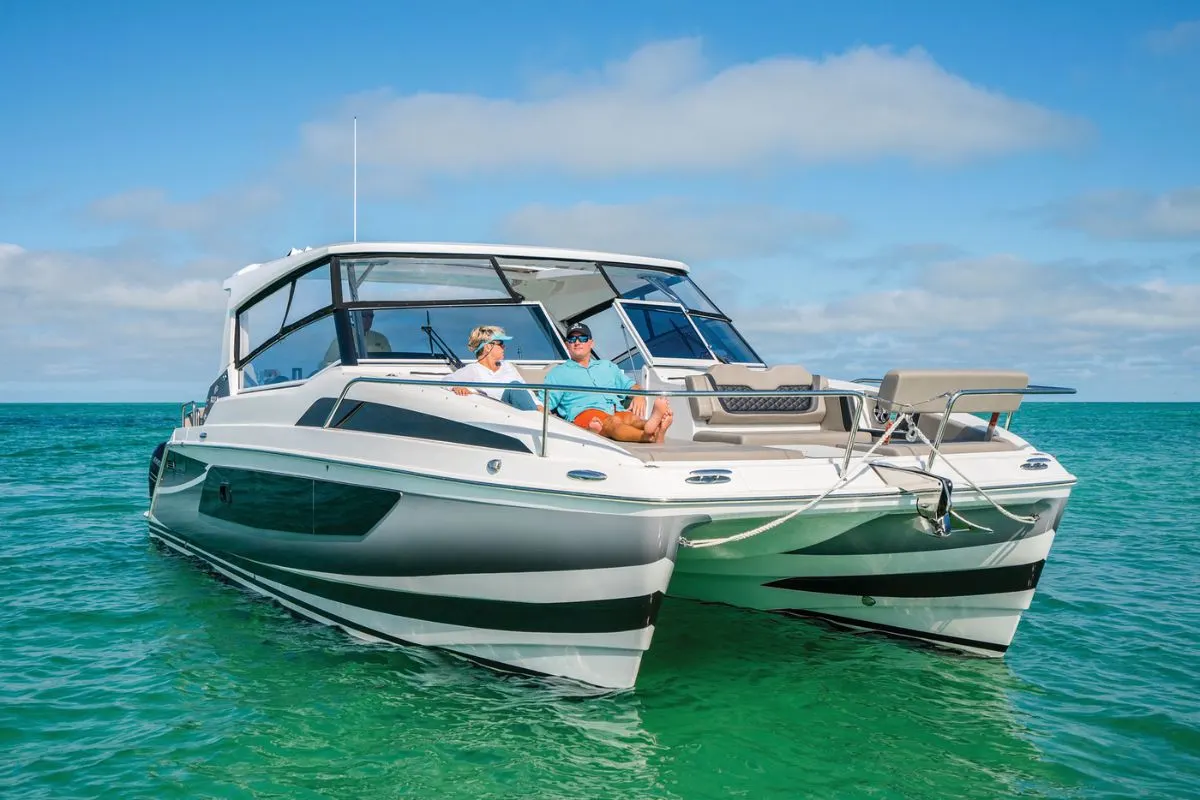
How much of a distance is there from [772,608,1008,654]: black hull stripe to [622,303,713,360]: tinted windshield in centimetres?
218

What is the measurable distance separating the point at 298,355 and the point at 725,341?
3.47 meters

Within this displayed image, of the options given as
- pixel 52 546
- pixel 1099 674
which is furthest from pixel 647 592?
pixel 52 546

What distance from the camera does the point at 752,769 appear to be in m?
4.41

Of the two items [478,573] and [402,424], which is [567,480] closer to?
[478,573]

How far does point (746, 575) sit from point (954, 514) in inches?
63.3

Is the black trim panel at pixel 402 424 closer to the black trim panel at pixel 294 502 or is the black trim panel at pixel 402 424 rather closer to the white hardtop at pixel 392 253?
the black trim panel at pixel 294 502

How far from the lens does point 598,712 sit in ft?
15.8

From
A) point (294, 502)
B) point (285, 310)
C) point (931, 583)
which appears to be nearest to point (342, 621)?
point (294, 502)

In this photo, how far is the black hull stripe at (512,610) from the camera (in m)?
4.58

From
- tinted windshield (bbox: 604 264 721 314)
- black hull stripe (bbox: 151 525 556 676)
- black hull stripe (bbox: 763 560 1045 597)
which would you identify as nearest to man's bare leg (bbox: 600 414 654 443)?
black hull stripe (bbox: 151 525 556 676)

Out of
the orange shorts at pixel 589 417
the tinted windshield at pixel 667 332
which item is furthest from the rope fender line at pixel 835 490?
the tinted windshield at pixel 667 332

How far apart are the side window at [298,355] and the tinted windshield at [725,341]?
118 inches

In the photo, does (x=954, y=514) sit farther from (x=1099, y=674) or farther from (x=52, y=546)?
(x=52, y=546)

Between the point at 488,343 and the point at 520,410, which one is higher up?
the point at 488,343
